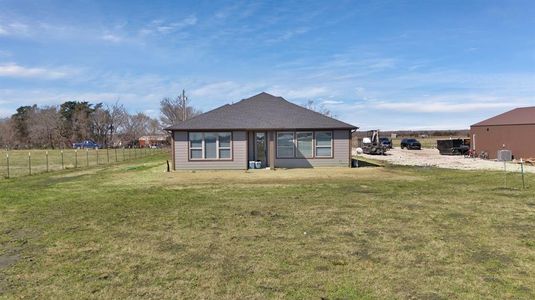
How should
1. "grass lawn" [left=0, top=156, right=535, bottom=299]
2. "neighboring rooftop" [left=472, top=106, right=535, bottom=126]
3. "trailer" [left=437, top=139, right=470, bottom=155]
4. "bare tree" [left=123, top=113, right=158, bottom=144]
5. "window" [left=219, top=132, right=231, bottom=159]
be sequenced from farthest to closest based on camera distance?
1. "bare tree" [left=123, top=113, right=158, bottom=144]
2. "trailer" [left=437, top=139, right=470, bottom=155]
3. "neighboring rooftop" [left=472, top=106, right=535, bottom=126]
4. "window" [left=219, top=132, right=231, bottom=159]
5. "grass lawn" [left=0, top=156, right=535, bottom=299]

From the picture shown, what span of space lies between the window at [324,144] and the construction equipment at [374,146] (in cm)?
1623

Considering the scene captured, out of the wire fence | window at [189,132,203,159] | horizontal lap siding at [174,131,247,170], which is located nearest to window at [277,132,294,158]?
horizontal lap siding at [174,131,247,170]

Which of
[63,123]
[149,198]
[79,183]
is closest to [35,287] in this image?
[149,198]

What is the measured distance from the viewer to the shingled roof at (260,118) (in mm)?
21250

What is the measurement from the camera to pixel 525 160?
26.0m

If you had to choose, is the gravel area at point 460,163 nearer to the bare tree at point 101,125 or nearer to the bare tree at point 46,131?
the bare tree at point 101,125

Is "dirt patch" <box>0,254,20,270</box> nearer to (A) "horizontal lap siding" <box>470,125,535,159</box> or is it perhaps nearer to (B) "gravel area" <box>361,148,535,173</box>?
→ (B) "gravel area" <box>361,148,535,173</box>

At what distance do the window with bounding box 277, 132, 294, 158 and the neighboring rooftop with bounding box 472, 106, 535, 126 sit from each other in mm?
17862

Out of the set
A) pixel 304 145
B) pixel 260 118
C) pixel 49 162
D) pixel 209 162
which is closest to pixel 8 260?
pixel 209 162

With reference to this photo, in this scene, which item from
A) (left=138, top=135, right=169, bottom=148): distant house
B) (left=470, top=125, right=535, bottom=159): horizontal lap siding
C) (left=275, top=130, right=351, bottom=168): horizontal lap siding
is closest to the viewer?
(left=275, top=130, right=351, bottom=168): horizontal lap siding

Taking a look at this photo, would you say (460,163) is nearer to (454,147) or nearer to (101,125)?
(454,147)

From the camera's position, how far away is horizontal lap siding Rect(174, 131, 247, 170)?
21.2 m

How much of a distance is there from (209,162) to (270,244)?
14.9 meters

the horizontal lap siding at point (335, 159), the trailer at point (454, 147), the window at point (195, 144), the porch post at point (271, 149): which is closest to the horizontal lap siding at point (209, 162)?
the window at point (195, 144)
